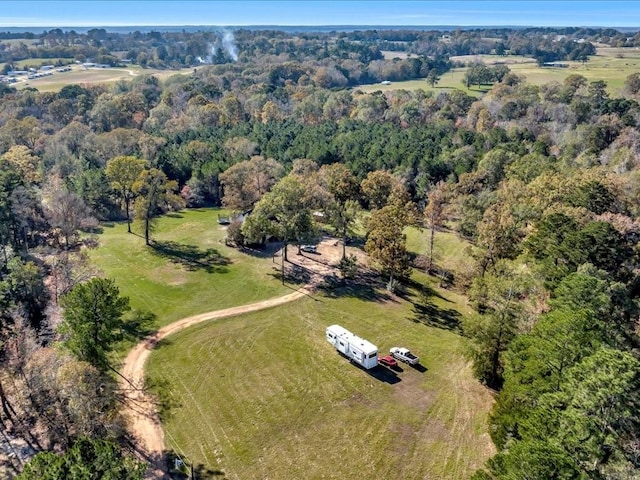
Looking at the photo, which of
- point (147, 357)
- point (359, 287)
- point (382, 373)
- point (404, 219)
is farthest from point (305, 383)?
point (404, 219)

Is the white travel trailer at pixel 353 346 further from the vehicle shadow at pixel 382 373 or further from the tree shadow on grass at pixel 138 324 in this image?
the tree shadow on grass at pixel 138 324

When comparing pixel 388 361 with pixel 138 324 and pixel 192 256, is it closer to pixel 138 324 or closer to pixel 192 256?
pixel 138 324

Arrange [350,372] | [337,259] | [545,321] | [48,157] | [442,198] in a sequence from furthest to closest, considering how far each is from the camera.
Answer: [48,157]
[442,198]
[337,259]
[350,372]
[545,321]

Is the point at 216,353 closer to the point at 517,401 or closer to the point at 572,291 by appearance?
the point at 517,401

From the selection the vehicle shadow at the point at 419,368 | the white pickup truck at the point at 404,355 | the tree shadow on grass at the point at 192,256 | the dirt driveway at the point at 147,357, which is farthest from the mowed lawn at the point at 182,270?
the vehicle shadow at the point at 419,368

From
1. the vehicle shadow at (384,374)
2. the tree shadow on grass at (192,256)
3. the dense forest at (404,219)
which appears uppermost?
A: the dense forest at (404,219)

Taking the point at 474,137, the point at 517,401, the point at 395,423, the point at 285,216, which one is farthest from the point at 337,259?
the point at 474,137

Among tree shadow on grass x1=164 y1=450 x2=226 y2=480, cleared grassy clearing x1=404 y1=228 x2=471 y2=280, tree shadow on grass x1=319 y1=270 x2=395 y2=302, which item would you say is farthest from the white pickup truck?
cleared grassy clearing x1=404 y1=228 x2=471 y2=280
